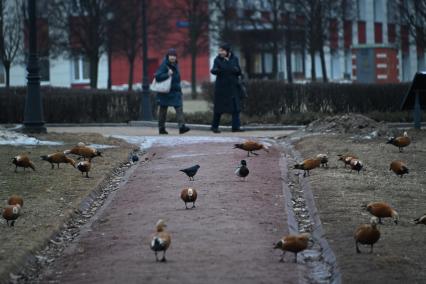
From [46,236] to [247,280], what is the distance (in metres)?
2.67

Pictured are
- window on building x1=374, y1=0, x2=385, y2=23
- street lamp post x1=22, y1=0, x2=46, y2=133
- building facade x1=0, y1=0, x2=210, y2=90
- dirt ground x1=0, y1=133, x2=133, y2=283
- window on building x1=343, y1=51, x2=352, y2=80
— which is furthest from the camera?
window on building x1=374, y1=0, x2=385, y2=23

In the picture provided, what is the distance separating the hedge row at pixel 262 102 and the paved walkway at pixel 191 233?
41.9ft

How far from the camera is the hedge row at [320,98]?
92.0ft

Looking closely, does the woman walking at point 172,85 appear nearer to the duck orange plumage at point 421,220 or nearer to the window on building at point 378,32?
the duck orange plumage at point 421,220

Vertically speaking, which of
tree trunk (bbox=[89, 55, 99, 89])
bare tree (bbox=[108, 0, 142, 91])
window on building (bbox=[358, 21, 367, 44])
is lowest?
tree trunk (bbox=[89, 55, 99, 89])

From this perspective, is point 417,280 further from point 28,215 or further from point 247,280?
point 28,215

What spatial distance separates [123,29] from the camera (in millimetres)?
45406

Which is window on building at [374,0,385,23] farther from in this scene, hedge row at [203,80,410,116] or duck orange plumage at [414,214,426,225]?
duck orange plumage at [414,214,426,225]

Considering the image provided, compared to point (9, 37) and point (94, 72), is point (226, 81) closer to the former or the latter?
point (9, 37)

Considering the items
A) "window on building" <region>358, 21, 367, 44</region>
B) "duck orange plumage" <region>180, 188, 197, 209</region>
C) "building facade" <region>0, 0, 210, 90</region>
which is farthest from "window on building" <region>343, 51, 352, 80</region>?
"duck orange plumage" <region>180, 188, 197, 209</region>

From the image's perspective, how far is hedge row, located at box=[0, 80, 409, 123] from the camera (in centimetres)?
2808

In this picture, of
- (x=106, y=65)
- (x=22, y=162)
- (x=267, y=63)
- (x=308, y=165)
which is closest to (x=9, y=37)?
(x=106, y=65)

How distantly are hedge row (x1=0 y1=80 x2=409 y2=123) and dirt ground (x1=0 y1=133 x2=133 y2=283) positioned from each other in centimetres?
919

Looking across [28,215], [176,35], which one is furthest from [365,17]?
[28,215]
